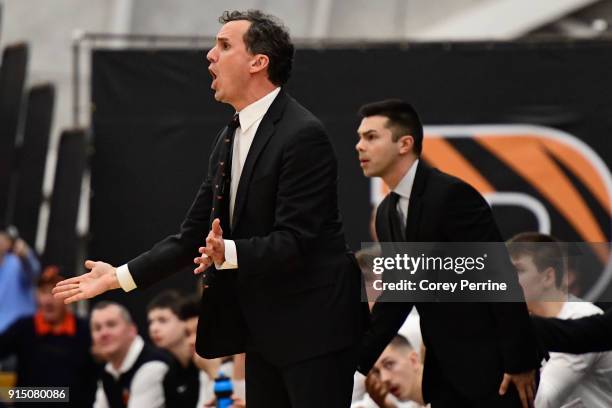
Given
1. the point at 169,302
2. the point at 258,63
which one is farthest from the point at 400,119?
the point at 169,302

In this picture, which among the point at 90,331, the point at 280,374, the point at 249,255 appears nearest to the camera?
the point at 249,255

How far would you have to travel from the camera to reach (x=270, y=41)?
394 cm

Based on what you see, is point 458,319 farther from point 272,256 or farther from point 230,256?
point 230,256

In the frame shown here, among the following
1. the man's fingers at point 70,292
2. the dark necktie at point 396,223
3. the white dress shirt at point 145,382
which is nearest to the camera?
the man's fingers at point 70,292

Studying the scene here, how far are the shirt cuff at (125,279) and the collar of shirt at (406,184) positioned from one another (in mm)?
1103

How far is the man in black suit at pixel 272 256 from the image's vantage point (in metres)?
3.76

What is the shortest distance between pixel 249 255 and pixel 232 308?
335 millimetres

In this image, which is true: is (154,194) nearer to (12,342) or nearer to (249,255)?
(12,342)

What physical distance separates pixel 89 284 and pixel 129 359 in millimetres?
3019

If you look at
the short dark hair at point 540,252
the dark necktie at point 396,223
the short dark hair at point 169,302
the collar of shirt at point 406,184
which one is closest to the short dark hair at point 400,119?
the collar of shirt at point 406,184

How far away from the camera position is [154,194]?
8.36 m

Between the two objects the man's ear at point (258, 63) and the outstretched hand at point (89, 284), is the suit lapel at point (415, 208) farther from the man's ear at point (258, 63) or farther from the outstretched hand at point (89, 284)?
the outstretched hand at point (89, 284)

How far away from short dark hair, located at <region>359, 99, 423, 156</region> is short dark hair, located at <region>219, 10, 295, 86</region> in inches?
31.6

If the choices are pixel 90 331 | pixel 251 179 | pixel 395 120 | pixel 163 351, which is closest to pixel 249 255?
pixel 251 179
